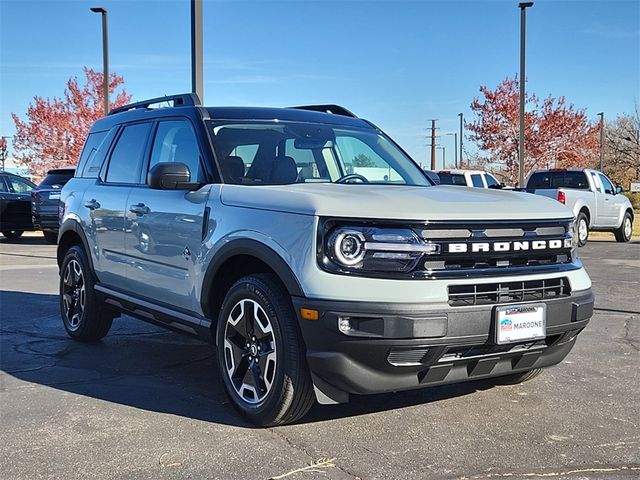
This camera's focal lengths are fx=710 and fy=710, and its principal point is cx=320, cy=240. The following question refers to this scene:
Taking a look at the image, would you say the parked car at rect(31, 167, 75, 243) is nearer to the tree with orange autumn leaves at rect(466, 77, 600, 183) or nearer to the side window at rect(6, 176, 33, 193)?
A: the side window at rect(6, 176, 33, 193)

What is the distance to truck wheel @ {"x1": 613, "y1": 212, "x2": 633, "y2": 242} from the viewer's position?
18531mm

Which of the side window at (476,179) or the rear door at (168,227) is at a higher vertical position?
the side window at (476,179)

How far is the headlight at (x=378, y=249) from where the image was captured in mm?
3512

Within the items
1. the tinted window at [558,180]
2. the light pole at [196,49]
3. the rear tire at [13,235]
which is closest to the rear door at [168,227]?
the light pole at [196,49]

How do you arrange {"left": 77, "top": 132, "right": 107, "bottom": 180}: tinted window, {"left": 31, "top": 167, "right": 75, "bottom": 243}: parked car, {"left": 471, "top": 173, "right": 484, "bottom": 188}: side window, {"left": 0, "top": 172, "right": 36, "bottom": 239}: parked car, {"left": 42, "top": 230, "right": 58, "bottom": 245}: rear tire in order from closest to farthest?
{"left": 77, "top": 132, "right": 107, "bottom": 180}: tinted window < {"left": 31, "top": 167, "right": 75, "bottom": 243}: parked car < {"left": 0, "top": 172, "right": 36, "bottom": 239}: parked car < {"left": 42, "top": 230, "right": 58, "bottom": 245}: rear tire < {"left": 471, "top": 173, "right": 484, "bottom": 188}: side window

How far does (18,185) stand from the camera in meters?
18.1

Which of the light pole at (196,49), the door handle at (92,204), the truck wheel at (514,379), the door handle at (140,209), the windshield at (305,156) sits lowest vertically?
the truck wheel at (514,379)

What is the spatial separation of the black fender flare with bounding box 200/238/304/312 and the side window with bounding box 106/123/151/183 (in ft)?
4.91

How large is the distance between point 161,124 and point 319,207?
221 cm

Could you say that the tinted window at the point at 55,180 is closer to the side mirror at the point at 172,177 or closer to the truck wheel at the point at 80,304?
the truck wheel at the point at 80,304

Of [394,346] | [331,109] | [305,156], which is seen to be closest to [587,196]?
[331,109]

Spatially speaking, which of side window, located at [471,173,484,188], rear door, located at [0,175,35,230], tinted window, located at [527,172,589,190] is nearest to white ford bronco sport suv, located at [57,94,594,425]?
tinted window, located at [527,172,589,190]

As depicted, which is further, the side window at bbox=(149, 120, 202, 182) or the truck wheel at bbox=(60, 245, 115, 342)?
the truck wheel at bbox=(60, 245, 115, 342)

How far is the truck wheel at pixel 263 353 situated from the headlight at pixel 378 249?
A: 17.5 inches
